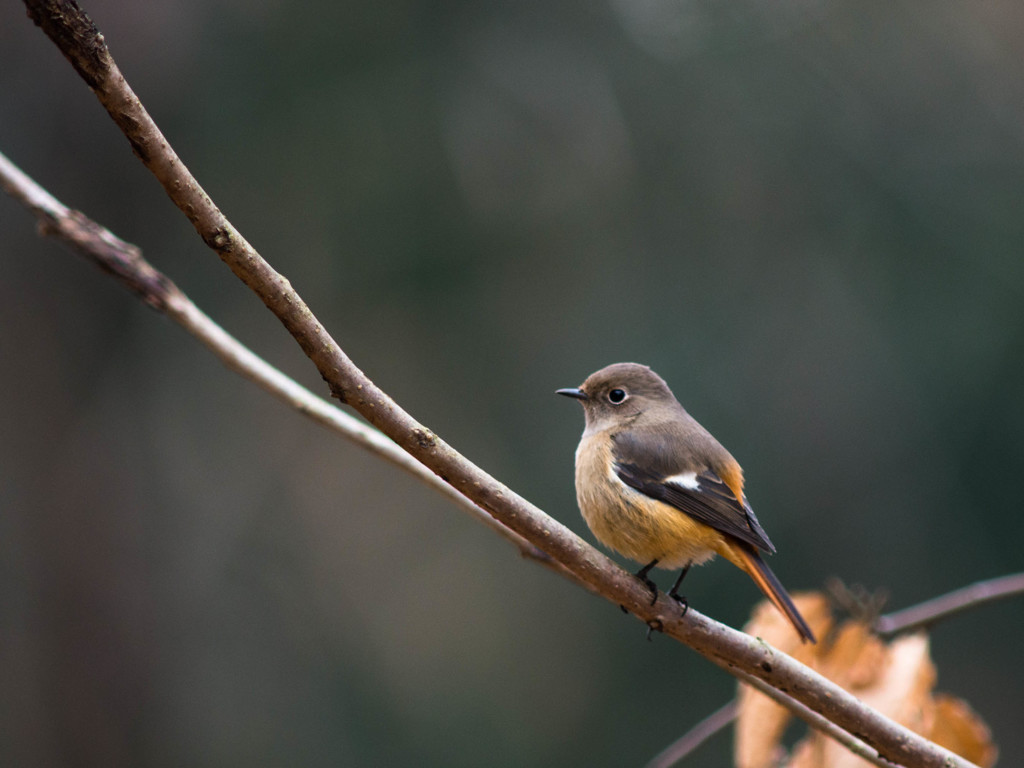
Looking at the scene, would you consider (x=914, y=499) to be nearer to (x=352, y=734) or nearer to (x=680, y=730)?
(x=680, y=730)

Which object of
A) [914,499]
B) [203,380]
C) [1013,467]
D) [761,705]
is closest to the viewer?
[761,705]

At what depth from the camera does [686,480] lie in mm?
3010

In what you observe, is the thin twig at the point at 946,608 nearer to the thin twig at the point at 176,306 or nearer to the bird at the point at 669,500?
the bird at the point at 669,500

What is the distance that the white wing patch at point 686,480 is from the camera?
2971 millimetres

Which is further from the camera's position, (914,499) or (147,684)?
(147,684)

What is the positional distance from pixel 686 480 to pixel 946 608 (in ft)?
2.87

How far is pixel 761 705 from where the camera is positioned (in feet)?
8.20

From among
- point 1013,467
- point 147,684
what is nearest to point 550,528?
point 1013,467

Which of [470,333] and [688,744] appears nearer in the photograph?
[688,744]

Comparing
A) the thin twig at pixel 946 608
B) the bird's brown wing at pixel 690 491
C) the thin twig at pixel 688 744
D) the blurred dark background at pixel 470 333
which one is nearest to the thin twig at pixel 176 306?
the bird's brown wing at pixel 690 491

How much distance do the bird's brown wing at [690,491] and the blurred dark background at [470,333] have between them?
142 inches

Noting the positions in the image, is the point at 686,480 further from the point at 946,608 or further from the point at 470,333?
Answer: the point at 470,333

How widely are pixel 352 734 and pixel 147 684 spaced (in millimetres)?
1720

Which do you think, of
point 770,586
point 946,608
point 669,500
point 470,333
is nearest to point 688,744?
point 770,586
